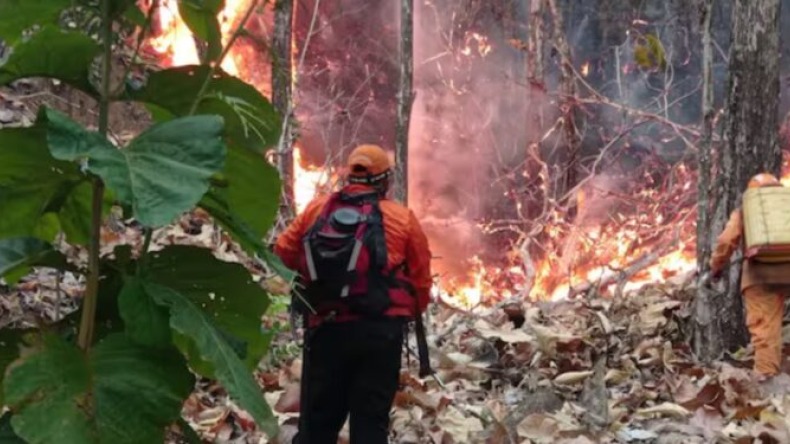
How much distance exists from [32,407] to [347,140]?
74.3ft

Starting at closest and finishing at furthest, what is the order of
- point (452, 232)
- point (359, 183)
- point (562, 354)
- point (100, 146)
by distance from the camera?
point (100, 146) < point (359, 183) < point (562, 354) < point (452, 232)

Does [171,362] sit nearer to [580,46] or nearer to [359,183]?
[359,183]

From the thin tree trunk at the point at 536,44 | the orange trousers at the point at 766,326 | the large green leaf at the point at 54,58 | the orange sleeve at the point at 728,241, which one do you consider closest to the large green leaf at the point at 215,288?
the large green leaf at the point at 54,58

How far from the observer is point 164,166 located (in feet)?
5.54

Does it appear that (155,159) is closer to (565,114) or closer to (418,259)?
(418,259)

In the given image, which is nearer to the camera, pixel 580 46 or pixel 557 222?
pixel 557 222

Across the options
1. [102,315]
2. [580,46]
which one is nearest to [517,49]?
[580,46]

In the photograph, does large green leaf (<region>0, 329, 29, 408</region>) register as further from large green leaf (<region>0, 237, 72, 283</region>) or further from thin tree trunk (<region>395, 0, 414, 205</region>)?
thin tree trunk (<region>395, 0, 414, 205</region>)

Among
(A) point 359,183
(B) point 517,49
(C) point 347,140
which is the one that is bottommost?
(A) point 359,183

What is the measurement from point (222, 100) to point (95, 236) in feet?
1.43

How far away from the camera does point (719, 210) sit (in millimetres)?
8875

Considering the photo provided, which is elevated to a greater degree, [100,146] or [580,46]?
[580,46]

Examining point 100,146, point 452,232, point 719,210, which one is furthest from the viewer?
point 452,232

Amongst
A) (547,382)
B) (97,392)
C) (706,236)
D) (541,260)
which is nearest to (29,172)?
(97,392)
